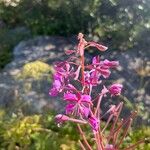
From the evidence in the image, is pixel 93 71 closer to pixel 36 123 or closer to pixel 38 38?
pixel 36 123

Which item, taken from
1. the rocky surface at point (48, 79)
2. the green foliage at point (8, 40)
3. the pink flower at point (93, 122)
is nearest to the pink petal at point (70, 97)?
the pink flower at point (93, 122)

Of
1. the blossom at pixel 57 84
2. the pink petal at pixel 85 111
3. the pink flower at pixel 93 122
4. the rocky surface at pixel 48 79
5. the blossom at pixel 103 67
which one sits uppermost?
the blossom at pixel 103 67

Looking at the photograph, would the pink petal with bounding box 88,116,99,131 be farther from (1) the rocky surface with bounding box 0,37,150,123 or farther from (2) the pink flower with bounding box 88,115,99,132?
(1) the rocky surface with bounding box 0,37,150,123

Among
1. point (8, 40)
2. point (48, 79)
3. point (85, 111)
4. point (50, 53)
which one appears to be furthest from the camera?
point (8, 40)

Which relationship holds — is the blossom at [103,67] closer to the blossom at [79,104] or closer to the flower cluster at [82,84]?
the flower cluster at [82,84]

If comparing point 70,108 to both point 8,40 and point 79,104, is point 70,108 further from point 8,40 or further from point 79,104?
point 8,40

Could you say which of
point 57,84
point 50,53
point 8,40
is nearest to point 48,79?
point 50,53

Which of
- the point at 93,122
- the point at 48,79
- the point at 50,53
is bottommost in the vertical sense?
the point at 48,79
